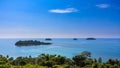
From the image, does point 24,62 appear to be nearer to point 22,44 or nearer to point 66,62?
point 66,62

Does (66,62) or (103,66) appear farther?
(66,62)

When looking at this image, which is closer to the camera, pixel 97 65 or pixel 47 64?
pixel 97 65

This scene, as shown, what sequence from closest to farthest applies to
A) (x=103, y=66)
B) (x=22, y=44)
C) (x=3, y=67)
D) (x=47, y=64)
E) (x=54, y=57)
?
(x=3, y=67) → (x=103, y=66) → (x=47, y=64) → (x=54, y=57) → (x=22, y=44)

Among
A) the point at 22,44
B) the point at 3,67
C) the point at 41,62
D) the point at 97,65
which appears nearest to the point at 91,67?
the point at 97,65

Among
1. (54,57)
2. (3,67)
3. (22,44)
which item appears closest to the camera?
(3,67)

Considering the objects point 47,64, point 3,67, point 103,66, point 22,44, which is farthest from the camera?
point 22,44

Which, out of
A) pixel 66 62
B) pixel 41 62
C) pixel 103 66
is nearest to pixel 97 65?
pixel 103 66

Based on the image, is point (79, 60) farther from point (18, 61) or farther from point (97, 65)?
point (18, 61)

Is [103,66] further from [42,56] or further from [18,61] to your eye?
[18,61]

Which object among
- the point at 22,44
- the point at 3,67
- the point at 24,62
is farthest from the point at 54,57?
the point at 22,44
